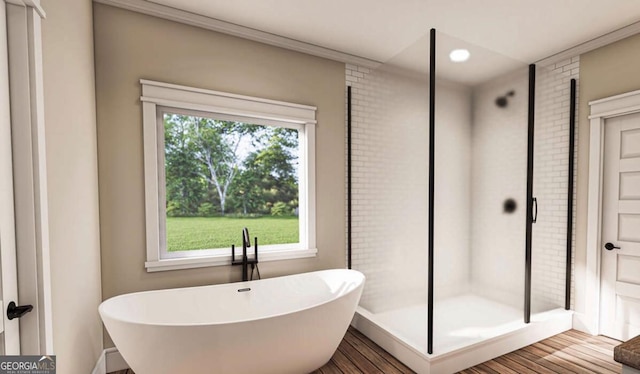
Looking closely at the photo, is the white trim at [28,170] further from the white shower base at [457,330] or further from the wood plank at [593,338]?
the wood plank at [593,338]

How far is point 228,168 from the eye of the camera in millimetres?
2686

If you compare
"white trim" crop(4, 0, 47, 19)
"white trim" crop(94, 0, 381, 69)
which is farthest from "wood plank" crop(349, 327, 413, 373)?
"white trim" crop(4, 0, 47, 19)

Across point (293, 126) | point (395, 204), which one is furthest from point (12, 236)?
point (395, 204)

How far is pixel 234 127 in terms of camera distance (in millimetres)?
2684

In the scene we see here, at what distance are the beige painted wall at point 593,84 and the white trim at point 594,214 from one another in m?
0.04

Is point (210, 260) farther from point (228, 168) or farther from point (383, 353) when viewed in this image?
point (383, 353)

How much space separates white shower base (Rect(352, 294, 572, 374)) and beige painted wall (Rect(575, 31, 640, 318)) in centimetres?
62

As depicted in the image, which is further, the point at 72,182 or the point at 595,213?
the point at 595,213

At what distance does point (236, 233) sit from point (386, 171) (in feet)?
5.17

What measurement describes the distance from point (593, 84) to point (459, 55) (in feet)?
5.16

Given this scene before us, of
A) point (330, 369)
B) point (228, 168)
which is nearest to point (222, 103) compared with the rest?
point (228, 168)

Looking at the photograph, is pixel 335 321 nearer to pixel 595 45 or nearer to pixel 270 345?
pixel 270 345

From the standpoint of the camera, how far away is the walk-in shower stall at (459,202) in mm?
2273

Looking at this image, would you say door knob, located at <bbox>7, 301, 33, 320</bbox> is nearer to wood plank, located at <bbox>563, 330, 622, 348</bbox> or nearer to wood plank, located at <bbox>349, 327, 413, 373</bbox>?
wood plank, located at <bbox>349, 327, 413, 373</bbox>
